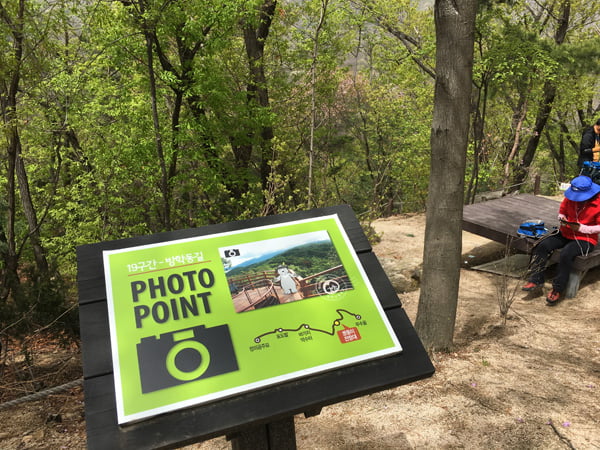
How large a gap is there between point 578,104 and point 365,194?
10.2m

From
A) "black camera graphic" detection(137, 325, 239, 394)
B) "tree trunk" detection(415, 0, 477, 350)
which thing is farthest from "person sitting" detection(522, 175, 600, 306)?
"black camera graphic" detection(137, 325, 239, 394)

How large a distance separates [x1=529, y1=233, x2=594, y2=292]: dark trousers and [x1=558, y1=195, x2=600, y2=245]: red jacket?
2.7 inches

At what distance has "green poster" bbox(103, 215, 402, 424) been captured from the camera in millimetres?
1514

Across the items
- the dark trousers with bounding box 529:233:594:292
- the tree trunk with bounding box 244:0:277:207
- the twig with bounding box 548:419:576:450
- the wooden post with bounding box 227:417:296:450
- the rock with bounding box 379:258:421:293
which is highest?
the tree trunk with bounding box 244:0:277:207

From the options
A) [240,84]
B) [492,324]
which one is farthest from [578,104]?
[492,324]

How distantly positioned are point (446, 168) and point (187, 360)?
2612 mm

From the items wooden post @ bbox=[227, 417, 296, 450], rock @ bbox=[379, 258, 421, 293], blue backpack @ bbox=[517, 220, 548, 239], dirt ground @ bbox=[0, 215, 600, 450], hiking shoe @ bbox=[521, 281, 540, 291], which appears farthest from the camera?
rock @ bbox=[379, 258, 421, 293]

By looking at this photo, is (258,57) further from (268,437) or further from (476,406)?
(268,437)

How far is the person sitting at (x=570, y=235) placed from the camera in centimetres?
475

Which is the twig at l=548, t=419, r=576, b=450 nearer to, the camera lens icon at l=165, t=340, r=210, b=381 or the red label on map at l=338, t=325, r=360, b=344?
the red label on map at l=338, t=325, r=360, b=344

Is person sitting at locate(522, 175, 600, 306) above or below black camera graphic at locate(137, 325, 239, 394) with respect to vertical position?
below

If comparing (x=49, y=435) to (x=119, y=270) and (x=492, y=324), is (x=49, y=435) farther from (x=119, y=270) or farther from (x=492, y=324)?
(x=492, y=324)

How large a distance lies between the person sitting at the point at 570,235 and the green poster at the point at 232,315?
4.02 metres

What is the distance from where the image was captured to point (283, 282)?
183 cm
